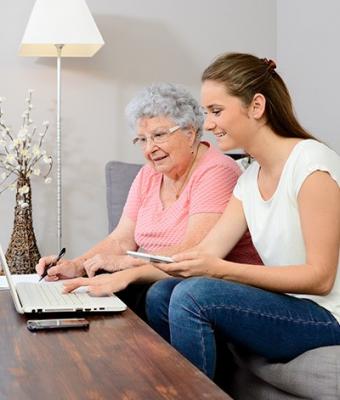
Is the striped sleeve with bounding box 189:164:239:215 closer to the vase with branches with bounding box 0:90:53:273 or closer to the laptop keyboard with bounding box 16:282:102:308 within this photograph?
the laptop keyboard with bounding box 16:282:102:308

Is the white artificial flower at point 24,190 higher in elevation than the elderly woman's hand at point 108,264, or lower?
higher

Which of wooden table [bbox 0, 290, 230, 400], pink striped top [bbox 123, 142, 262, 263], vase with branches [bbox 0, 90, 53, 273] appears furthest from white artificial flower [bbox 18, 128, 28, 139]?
wooden table [bbox 0, 290, 230, 400]

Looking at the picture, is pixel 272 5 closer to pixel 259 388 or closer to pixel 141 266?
pixel 141 266

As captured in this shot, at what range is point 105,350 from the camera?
4.81 ft

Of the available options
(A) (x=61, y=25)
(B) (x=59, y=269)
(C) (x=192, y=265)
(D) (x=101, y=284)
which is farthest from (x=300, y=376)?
(A) (x=61, y=25)

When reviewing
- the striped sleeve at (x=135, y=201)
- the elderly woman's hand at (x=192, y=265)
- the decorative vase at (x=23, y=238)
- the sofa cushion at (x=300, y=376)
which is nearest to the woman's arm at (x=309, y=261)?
the elderly woman's hand at (x=192, y=265)

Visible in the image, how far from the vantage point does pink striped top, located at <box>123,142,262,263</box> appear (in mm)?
2342

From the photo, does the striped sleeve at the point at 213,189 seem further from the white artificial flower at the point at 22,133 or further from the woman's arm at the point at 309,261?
the white artificial flower at the point at 22,133

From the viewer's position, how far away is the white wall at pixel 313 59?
331 centimetres

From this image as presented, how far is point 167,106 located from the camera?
2447mm

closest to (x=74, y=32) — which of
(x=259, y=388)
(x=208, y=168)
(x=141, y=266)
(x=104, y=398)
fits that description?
(x=208, y=168)

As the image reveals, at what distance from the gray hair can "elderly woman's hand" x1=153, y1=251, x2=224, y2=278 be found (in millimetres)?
712

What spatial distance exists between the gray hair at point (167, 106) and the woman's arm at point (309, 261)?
0.72m

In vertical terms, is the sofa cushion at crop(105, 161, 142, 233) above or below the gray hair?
below
